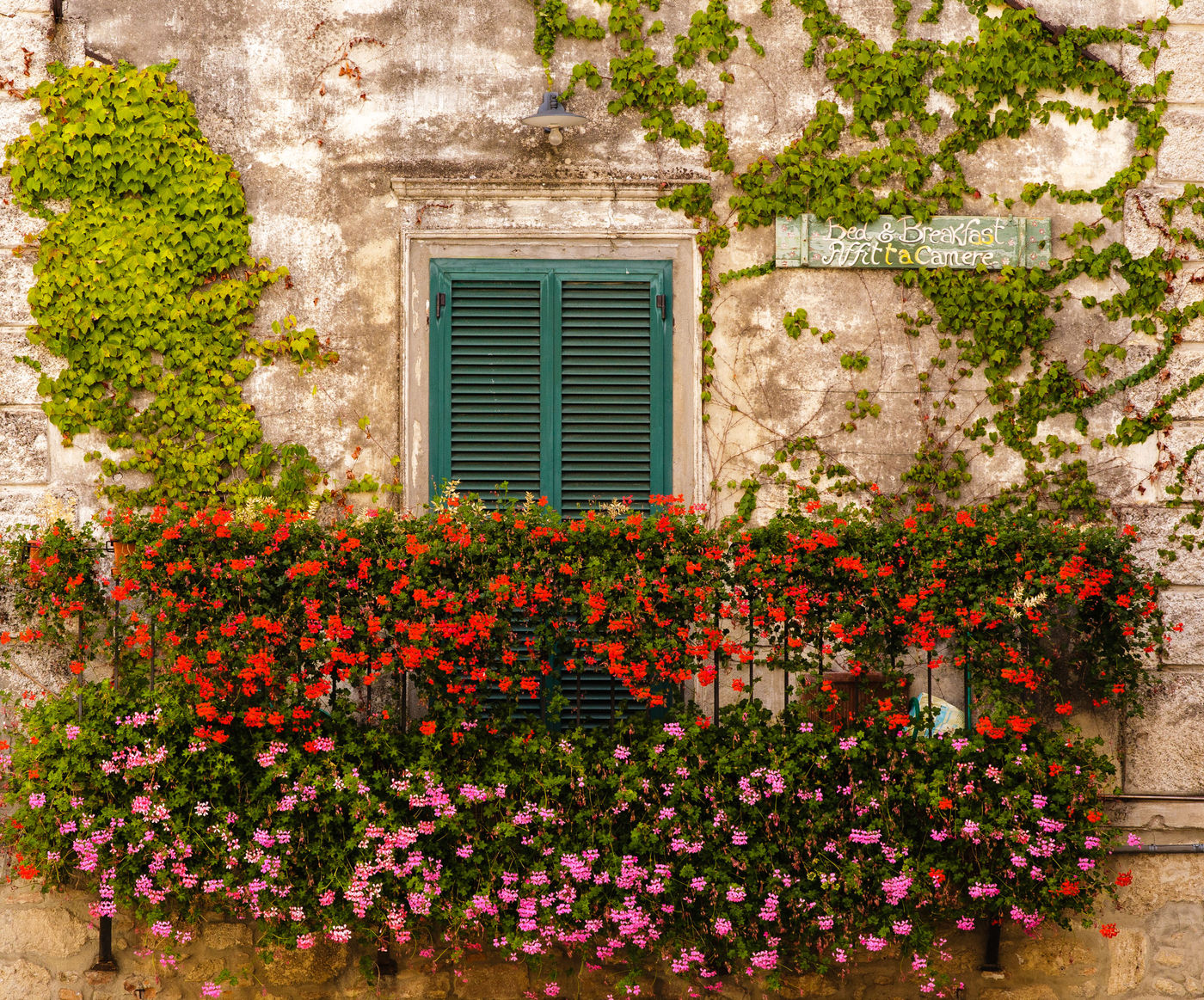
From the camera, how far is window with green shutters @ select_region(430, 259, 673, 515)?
A: 5855mm

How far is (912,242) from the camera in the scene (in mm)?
5805

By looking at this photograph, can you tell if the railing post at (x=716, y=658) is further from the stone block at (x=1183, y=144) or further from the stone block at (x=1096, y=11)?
the stone block at (x=1096, y=11)

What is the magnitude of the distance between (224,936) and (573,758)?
1867 millimetres

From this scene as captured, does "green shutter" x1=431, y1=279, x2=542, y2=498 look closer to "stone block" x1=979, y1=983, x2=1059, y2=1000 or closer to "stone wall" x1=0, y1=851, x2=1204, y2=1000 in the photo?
"stone wall" x1=0, y1=851, x2=1204, y2=1000

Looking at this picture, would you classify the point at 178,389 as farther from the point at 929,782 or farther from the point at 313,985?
the point at 929,782

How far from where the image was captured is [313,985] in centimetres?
530

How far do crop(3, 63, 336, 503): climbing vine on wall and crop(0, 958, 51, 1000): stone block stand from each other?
2262mm

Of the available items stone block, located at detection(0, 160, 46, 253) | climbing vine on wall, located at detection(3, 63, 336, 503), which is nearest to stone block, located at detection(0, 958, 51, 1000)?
climbing vine on wall, located at detection(3, 63, 336, 503)

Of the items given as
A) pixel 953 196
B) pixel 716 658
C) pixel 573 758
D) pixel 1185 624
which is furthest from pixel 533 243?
pixel 1185 624

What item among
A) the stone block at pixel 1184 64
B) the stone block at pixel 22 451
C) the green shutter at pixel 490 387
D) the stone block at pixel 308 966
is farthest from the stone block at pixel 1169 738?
the stone block at pixel 22 451

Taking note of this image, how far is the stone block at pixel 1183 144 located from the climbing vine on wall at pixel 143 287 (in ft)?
14.6

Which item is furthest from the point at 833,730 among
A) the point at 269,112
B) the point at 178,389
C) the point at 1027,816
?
the point at 269,112

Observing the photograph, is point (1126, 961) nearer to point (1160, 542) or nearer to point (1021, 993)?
point (1021, 993)

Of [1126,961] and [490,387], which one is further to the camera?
[490,387]
